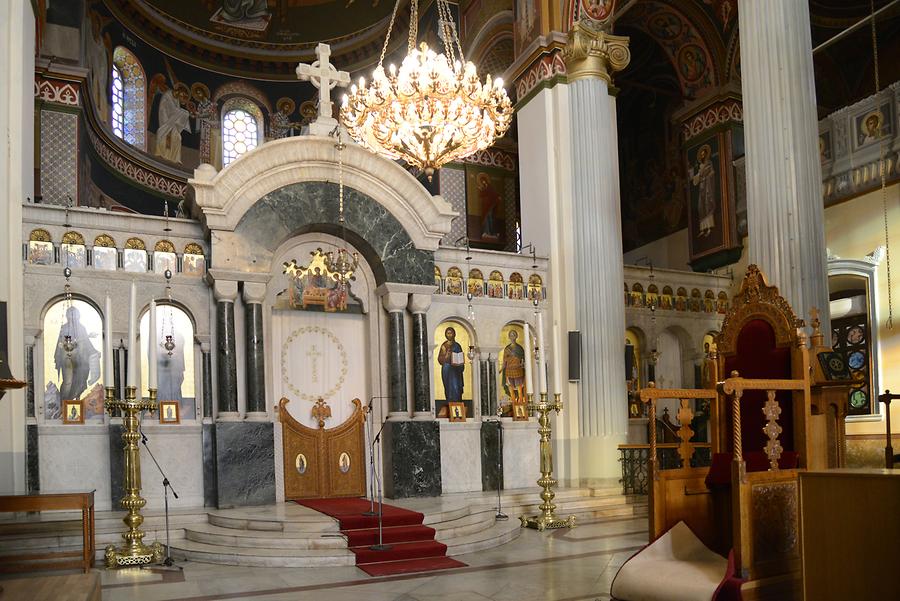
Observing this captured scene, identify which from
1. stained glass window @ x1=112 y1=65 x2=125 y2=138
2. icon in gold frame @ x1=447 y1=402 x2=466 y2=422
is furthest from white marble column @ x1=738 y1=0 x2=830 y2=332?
stained glass window @ x1=112 y1=65 x2=125 y2=138

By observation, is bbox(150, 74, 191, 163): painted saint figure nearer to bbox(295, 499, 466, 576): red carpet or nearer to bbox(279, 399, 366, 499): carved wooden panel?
bbox(279, 399, 366, 499): carved wooden panel

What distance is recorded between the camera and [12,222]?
9234 millimetres

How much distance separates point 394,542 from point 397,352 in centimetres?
325

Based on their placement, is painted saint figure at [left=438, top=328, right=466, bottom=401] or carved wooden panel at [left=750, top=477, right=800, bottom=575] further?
painted saint figure at [left=438, top=328, right=466, bottom=401]

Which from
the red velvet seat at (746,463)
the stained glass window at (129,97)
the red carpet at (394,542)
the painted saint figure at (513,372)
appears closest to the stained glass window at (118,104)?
the stained glass window at (129,97)

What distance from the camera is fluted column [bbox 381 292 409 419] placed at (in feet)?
35.9

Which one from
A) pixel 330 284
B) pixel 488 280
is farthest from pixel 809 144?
pixel 330 284

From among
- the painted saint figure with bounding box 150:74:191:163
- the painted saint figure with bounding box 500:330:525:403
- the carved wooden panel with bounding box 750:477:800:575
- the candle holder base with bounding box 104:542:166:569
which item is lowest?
the candle holder base with bounding box 104:542:166:569

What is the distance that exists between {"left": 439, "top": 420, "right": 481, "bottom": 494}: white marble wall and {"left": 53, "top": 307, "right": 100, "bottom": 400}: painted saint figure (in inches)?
174

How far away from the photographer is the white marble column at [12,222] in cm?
888

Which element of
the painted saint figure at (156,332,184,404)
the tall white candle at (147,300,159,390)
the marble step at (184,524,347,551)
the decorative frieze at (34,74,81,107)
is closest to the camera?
the tall white candle at (147,300,159,390)

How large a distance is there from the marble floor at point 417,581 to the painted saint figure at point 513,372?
396cm

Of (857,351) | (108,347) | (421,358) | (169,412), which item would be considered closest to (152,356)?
(108,347)

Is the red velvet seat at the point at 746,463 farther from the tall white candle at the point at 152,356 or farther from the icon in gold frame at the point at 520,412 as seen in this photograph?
the icon in gold frame at the point at 520,412
